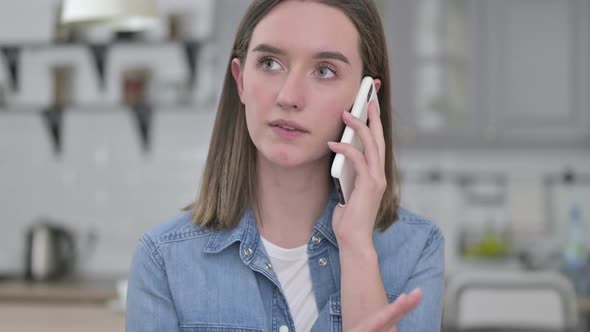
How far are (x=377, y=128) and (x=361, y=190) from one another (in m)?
0.11

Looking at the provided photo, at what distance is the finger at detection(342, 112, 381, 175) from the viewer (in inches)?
49.8

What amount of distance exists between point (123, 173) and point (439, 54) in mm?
1783

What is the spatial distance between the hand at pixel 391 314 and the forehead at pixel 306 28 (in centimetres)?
36

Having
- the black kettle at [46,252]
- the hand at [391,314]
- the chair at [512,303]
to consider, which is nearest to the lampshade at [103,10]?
the chair at [512,303]

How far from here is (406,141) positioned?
4.27 metres

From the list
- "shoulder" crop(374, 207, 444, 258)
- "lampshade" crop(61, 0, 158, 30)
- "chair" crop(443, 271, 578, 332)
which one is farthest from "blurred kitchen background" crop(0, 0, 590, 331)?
"shoulder" crop(374, 207, 444, 258)

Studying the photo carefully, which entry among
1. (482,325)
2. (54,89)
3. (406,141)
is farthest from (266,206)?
(54,89)

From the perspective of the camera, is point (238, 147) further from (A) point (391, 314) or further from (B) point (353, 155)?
(A) point (391, 314)

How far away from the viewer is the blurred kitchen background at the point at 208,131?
4.11 metres

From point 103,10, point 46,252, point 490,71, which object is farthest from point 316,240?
point 46,252

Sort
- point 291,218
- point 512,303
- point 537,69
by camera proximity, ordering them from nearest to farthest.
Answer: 1. point 291,218
2. point 512,303
3. point 537,69

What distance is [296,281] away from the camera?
1.31 metres

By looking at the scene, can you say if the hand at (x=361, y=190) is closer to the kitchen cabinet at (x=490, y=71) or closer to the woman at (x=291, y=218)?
the woman at (x=291, y=218)

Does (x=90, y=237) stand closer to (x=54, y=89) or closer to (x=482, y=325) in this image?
(x=54, y=89)
